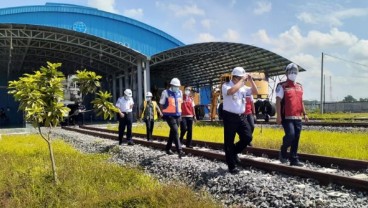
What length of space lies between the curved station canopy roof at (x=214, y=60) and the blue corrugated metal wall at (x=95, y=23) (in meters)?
3.35

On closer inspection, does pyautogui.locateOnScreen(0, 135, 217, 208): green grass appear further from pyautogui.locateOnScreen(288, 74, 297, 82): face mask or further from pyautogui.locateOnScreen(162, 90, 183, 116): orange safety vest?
pyautogui.locateOnScreen(288, 74, 297, 82): face mask

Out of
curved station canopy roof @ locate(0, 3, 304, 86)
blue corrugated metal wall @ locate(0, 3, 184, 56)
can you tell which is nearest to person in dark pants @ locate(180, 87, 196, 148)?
curved station canopy roof @ locate(0, 3, 304, 86)

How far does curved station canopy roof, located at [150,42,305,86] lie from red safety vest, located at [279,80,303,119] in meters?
22.0

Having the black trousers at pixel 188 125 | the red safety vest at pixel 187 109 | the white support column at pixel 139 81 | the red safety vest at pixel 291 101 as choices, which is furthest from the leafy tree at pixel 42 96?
the white support column at pixel 139 81

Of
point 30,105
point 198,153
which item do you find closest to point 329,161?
point 198,153

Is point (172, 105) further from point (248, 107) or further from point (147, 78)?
point (147, 78)

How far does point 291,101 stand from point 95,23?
3701 centimetres

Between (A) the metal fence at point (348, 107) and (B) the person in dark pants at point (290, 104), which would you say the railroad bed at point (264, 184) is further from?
(A) the metal fence at point (348, 107)

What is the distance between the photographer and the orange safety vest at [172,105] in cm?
1003

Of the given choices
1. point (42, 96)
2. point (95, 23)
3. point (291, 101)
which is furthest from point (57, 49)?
point (291, 101)

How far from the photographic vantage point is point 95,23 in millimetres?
41969

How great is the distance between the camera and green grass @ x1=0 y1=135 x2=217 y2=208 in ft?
18.4

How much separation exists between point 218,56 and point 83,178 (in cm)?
3021

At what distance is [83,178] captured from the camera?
761cm
